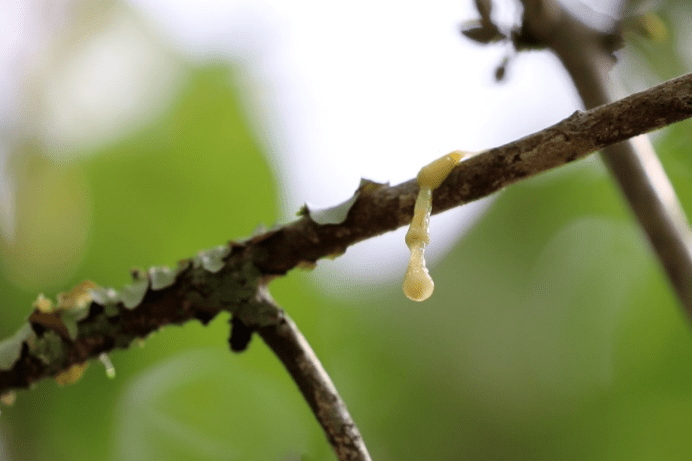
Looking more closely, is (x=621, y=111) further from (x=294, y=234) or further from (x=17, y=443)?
(x=17, y=443)

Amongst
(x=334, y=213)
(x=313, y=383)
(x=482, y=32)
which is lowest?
(x=313, y=383)

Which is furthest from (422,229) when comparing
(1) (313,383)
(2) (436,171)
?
(1) (313,383)

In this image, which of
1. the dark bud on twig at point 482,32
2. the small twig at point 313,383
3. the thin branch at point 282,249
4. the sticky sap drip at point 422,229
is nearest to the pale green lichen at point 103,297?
the thin branch at point 282,249

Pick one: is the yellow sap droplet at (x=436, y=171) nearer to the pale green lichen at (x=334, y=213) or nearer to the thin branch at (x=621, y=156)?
the pale green lichen at (x=334, y=213)

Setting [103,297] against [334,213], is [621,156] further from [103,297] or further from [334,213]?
[103,297]

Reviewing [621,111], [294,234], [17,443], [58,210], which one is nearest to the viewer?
[621,111]

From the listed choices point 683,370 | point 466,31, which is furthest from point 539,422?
point 466,31

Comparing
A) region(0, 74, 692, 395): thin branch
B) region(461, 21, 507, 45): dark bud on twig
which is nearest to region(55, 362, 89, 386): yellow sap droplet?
region(0, 74, 692, 395): thin branch
